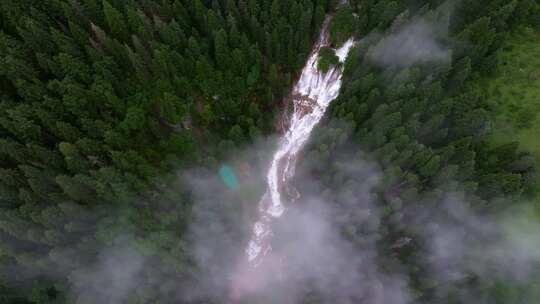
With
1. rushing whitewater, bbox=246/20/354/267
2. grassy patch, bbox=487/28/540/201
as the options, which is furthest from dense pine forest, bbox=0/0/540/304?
rushing whitewater, bbox=246/20/354/267

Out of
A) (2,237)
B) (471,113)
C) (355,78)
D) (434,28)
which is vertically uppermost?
(434,28)

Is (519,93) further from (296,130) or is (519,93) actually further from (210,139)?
(210,139)

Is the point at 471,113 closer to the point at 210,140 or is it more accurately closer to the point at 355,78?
the point at 355,78

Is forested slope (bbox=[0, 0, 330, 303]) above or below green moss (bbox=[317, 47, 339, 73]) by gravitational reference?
below

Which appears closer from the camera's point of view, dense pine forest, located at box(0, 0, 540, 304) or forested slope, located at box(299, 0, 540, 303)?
dense pine forest, located at box(0, 0, 540, 304)

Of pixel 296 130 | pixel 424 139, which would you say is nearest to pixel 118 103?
pixel 296 130

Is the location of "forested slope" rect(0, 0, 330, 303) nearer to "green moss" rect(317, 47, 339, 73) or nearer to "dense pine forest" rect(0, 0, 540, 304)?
"dense pine forest" rect(0, 0, 540, 304)

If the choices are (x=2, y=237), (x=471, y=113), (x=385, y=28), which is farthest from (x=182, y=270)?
(x=385, y=28)
